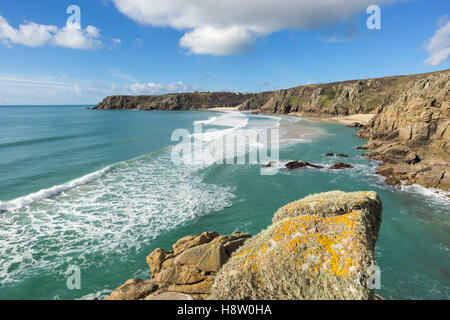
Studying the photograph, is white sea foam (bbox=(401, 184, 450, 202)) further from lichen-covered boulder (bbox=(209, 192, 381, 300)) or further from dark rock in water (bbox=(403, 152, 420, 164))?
lichen-covered boulder (bbox=(209, 192, 381, 300))

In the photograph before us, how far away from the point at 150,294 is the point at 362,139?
53672 millimetres

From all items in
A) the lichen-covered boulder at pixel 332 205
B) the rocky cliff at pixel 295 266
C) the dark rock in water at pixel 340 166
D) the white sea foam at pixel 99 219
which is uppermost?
the lichen-covered boulder at pixel 332 205

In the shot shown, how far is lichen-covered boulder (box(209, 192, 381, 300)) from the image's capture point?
4.59 meters

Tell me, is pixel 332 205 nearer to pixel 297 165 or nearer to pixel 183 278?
pixel 183 278

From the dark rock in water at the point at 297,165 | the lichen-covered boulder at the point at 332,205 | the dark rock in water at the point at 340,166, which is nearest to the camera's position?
the lichen-covered boulder at the point at 332,205

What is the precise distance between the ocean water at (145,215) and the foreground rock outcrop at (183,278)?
4.34 meters

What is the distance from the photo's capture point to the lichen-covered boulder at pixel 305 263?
15.1 feet

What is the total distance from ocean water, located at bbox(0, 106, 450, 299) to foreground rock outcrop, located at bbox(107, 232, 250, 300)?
4.34 m

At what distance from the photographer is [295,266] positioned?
505 cm

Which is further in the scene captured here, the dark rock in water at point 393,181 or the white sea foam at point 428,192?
the dark rock in water at point 393,181

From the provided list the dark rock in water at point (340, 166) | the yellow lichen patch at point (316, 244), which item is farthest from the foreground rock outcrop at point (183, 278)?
the dark rock in water at point (340, 166)

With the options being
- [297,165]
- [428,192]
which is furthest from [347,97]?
[428,192]

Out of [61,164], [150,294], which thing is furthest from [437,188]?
[61,164]

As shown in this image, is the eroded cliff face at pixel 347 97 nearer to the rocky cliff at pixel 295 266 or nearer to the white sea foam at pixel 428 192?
the white sea foam at pixel 428 192
